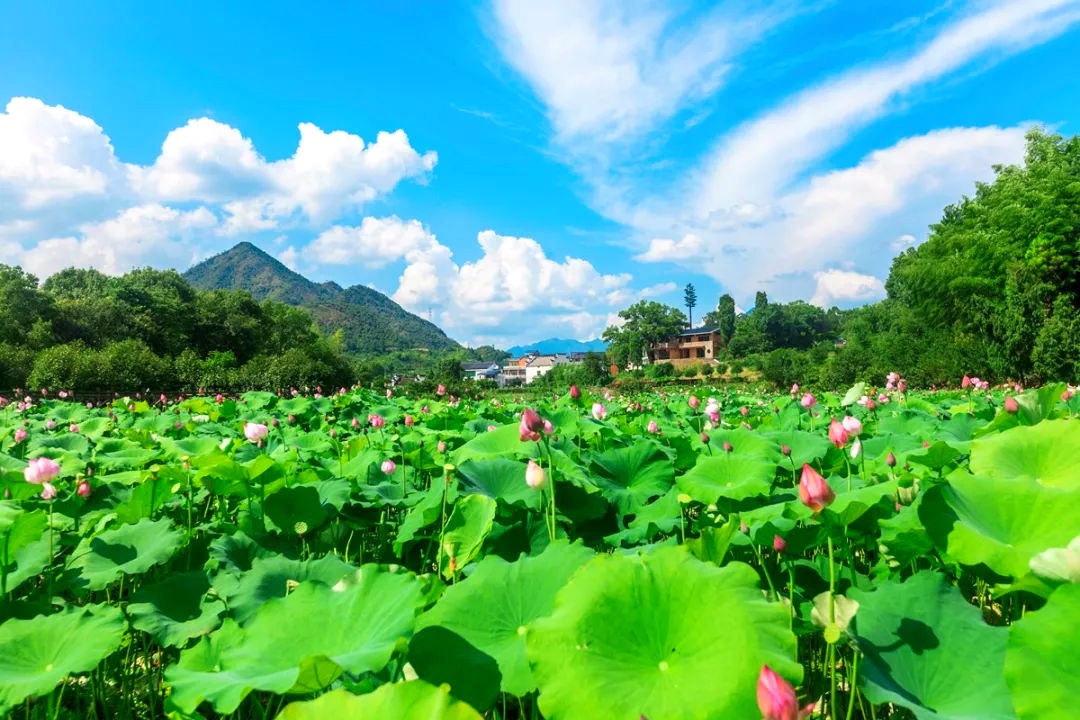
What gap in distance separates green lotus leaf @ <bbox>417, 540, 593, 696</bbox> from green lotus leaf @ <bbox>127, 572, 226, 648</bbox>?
0.54 m

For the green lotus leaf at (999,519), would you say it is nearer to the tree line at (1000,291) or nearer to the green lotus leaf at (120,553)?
the green lotus leaf at (120,553)

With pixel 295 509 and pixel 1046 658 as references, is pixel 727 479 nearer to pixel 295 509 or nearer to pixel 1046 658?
pixel 1046 658

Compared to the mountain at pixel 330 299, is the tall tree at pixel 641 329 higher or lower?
Result: lower

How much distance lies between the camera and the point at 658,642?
75cm

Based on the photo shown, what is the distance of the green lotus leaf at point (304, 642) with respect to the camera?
2.28 ft

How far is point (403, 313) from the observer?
181m

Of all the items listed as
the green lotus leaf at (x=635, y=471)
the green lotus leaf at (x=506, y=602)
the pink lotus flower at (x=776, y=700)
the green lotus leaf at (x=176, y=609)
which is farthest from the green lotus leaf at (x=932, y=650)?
the green lotus leaf at (x=176, y=609)

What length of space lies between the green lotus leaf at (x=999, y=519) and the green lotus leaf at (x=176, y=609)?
4.36 ft

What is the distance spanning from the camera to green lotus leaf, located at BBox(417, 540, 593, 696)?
33.6 inches

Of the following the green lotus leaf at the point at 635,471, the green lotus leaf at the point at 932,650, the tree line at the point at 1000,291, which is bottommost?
the green lotus leaf at the point at 932,650

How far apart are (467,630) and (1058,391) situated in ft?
6.86

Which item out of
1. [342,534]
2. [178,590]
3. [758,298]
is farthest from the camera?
[758,298]

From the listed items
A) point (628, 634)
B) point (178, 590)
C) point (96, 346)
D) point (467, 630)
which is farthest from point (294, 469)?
point (96, 346)

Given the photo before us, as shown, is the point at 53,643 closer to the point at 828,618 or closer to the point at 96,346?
the point at 828,618
